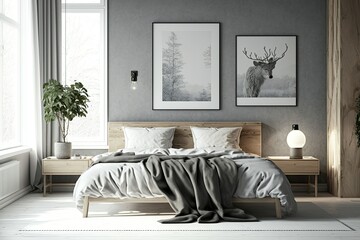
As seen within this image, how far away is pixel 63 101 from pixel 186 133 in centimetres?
172

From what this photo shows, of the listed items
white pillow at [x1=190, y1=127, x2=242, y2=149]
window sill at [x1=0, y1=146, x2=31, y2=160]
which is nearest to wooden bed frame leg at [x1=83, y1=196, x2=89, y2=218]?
window sill at [x1=0, y1=146, x2=31, y2=160]

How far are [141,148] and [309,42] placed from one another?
9.11ft

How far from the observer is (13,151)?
713cm

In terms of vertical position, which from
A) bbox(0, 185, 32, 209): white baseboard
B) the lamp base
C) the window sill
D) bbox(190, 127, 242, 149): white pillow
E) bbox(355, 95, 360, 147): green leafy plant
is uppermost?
bbox(355, 95, 360, 147): green leafy plant

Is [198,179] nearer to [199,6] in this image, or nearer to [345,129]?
[345,129]

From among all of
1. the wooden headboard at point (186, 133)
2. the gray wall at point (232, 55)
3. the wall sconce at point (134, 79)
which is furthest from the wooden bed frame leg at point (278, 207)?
the wall sconce at point (134, 79)

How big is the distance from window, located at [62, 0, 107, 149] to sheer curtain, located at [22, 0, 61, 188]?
0.18 m

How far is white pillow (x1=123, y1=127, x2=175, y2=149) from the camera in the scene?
25.2 feet

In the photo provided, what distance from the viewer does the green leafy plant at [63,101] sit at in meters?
7.48

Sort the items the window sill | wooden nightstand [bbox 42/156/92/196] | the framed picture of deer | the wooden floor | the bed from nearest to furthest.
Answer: the wooden floor
the bed
the window sill
wooden nightstand [bbox 42/156/92/196]
the framed picture of deer

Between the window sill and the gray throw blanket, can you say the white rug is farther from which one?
the window sill

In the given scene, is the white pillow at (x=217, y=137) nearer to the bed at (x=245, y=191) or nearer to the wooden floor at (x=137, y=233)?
the wooden floor at (x=137, y=233)

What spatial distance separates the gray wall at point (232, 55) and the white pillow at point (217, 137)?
0.36 metres

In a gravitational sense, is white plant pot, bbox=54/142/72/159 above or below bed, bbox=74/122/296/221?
above
